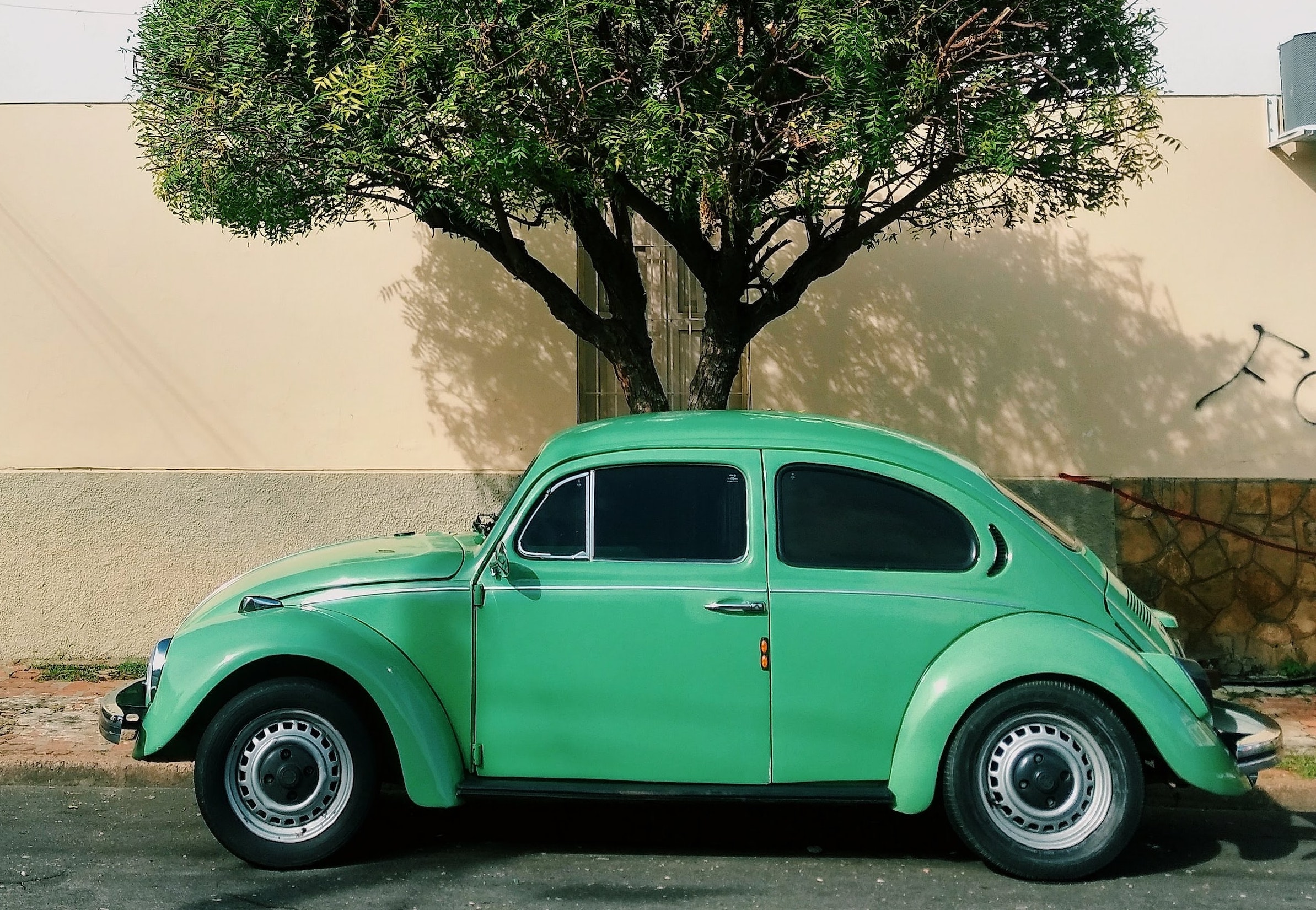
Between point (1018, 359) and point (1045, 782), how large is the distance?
467 cm

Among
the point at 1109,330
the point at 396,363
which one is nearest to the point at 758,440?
the point at 396,363

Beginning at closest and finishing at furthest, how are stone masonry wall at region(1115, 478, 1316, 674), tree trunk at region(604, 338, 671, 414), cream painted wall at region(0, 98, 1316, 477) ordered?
tree trunk at region(604, 338, 671, 414) → stone masonry wall at region(1115, 478, 1316, 674) → cream painted wall at region(0, 98, 1316, 477)

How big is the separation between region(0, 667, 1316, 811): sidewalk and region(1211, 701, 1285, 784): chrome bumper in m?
1.26

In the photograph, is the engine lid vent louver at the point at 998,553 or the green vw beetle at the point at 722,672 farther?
the engine lid vent louver at the point at 998,553

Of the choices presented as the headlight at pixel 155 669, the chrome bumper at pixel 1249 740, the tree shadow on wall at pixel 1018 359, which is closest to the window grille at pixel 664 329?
the tree shadow on wall at pixel 1018 359

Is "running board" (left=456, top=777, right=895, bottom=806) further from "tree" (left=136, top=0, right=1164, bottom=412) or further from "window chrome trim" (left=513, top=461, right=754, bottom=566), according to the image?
"tree" (left=136, top=0, right=1164, bottom=412)

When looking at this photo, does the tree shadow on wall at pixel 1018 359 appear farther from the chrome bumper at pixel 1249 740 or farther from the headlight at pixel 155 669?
the headlight at pixel 155 669

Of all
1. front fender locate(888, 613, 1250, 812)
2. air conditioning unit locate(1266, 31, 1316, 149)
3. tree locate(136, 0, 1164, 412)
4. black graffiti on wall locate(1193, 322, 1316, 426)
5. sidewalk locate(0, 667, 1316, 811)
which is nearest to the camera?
front fender locate(888, 613, 1250, 812)

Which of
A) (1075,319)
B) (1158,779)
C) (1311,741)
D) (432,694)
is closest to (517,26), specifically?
(432,694)

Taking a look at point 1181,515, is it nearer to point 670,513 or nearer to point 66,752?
point 670,513

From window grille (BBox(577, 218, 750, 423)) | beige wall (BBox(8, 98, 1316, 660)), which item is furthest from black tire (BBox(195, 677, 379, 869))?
window grille (BBox(577, 218, 750, 423))

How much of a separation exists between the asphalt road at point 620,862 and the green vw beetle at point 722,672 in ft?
0.70

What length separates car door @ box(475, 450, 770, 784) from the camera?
504cm

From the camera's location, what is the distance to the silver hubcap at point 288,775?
513cm
